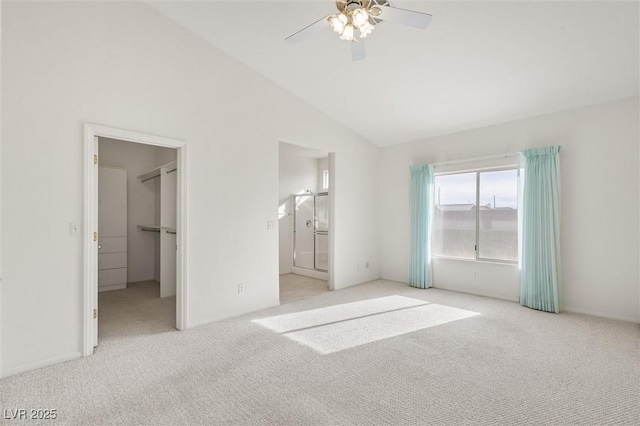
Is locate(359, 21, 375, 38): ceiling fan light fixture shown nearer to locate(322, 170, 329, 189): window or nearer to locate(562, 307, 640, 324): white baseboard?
locate(562, 307, 640, 324): white baseboard

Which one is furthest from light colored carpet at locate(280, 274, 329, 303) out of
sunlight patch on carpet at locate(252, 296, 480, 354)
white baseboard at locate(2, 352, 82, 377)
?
white baseboard at locate(2, 352, 82, 377)

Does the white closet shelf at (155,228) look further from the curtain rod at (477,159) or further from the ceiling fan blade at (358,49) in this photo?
the curtain rod at (477,159)

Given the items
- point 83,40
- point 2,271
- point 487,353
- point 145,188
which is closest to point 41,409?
point 2,271

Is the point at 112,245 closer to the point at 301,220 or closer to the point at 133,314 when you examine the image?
the point at 133,314

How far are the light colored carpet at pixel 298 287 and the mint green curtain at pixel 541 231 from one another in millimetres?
2939

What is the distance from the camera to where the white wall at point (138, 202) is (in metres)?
5.89

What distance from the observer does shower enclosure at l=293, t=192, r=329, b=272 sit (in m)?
6.57

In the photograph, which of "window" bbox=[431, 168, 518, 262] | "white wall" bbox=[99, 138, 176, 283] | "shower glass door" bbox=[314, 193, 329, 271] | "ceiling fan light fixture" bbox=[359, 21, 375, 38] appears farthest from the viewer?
"shower glass door" bbox=[314, 193, 329, 271]

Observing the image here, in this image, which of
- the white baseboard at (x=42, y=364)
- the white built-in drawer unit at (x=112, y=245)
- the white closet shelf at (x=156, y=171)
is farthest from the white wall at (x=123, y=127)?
the white built-in drawer unit at (x=112, y=245)

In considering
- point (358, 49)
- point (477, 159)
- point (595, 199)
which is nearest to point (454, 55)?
point (358, 49)

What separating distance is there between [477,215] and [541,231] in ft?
3.11

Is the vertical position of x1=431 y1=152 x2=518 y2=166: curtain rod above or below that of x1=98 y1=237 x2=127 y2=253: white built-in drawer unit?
above

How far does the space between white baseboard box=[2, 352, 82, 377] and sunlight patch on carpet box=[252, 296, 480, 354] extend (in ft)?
5.61

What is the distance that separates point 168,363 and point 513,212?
467 cm
